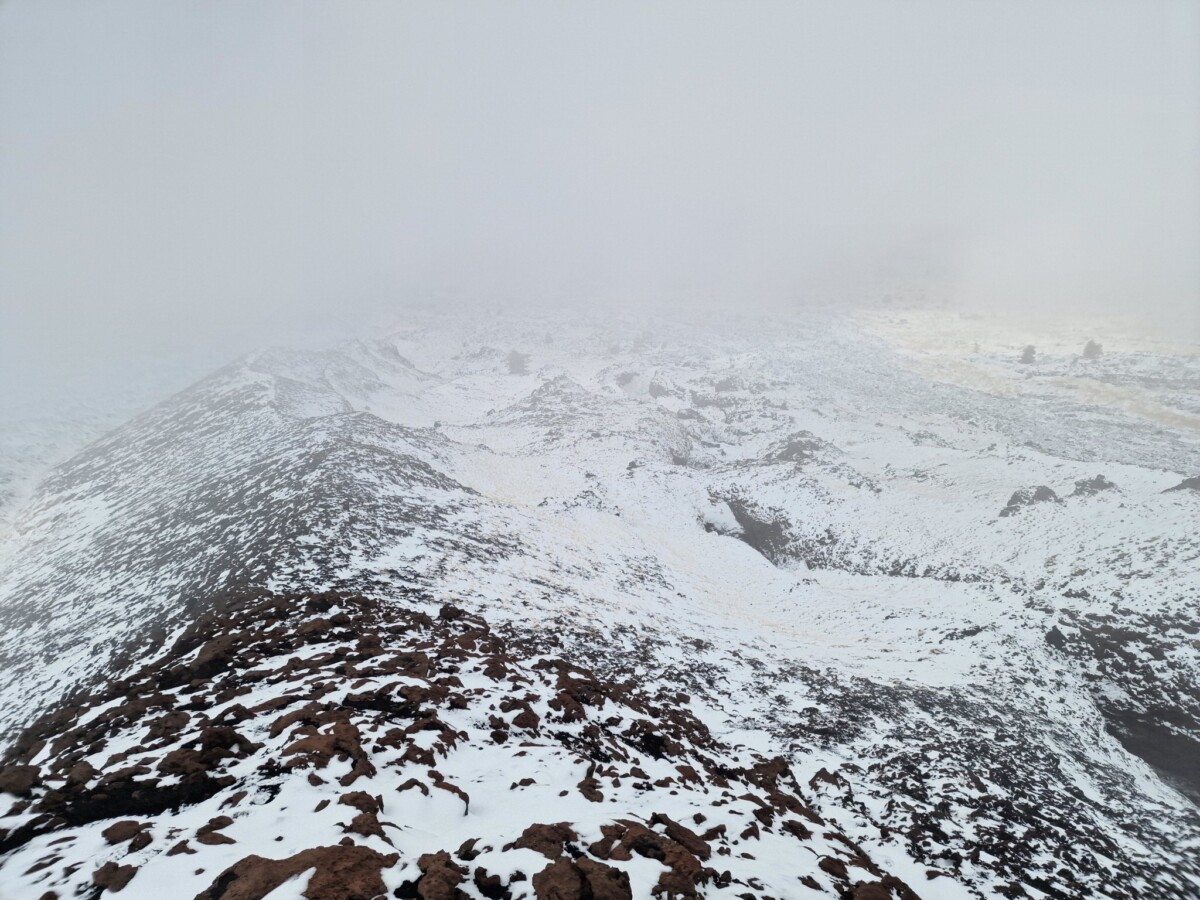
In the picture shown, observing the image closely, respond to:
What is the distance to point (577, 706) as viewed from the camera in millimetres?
11055

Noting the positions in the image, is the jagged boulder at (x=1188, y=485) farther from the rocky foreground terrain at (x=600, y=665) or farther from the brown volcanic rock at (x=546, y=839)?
the brown volcanic rock at (x=546, y=839)

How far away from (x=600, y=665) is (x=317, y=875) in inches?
412

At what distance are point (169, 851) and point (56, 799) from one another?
2692mm

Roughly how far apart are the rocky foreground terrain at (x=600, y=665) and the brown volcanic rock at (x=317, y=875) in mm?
35

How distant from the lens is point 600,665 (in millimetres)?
14898

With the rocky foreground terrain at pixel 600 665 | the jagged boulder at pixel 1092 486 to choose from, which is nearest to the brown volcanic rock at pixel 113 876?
the rocky foreground terrain at pixel 600 665

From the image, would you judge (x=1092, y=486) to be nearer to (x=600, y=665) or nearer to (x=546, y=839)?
(x=600, y=665)

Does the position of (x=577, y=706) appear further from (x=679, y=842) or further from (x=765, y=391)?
(x=765, y=391)

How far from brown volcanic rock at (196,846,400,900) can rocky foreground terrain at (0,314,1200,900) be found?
35 millimetres

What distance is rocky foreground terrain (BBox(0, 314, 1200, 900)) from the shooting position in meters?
6.57

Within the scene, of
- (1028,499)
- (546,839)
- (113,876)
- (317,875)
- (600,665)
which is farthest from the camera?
→ (1028,499)

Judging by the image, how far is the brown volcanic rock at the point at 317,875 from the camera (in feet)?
16.0

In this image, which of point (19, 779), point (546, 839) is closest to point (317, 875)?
point (546, 839)

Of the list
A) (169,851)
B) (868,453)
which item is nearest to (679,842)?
(169,851)
